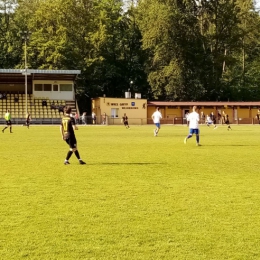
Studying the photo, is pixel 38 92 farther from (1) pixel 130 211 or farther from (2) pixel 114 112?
(1) pixel 130 211

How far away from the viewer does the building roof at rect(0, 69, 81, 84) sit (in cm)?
6105

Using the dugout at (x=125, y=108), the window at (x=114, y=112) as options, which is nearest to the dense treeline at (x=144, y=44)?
the dugout at (x=125, y=108)

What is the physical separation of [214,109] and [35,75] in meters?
25.6

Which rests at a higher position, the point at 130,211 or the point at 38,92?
the point at 38,92

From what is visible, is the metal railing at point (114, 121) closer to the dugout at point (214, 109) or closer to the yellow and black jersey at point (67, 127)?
the dugout at point (214, 109)

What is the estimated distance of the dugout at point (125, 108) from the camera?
6231 centimetres

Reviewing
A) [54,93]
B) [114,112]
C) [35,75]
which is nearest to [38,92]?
[54,93]

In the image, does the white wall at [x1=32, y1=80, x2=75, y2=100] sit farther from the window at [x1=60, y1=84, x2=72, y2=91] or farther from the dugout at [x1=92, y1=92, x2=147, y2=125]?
the dugout at [x1=92, y1=92, x2=147, y2=125]

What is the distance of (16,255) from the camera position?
5551 millimetres

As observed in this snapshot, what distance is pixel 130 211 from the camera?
777cm

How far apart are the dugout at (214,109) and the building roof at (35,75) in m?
11.7

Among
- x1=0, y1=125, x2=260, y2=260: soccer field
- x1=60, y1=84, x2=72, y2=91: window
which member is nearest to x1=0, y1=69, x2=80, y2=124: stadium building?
x1=60, y1=84, x2=72, y2=91: window

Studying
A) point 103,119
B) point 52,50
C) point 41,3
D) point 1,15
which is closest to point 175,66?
point 103,119

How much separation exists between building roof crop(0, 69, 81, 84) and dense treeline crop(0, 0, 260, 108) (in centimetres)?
382
